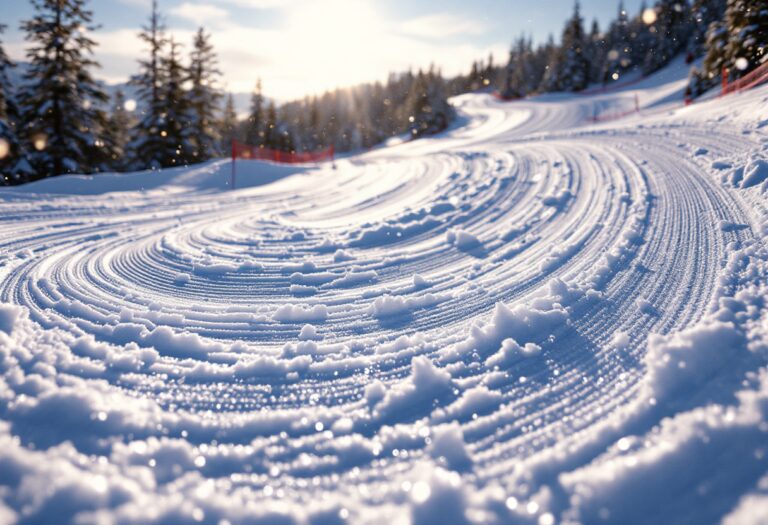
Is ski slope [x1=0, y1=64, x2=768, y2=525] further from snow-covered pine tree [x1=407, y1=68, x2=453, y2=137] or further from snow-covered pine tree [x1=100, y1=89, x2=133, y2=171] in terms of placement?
snow-covered pine tree [x1=407, y1=68, x2=453, y2=137]

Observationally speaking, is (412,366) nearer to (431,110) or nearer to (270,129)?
(431,110)

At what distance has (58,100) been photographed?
17859 mm

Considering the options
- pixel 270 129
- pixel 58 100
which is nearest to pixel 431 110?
pixel 270 129

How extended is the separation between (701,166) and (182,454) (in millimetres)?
6677

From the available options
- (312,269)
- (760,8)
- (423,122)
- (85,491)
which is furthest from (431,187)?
(423,122)

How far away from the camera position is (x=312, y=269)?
4.23m

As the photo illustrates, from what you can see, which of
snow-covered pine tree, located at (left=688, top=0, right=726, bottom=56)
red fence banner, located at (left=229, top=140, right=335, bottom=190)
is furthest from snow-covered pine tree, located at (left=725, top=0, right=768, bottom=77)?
snow-covered pine tree, located at (left=688, top=0, right=726, bottom=56)

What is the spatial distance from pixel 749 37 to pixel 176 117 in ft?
88.6

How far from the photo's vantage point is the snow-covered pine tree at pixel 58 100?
692 inches

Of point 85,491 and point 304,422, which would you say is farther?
point 304,422

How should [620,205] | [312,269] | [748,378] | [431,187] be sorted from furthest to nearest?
1. [431,187]
2. [620,205]
3. [312,269]
4. [748,378]

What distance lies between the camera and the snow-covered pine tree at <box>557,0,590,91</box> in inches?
1902

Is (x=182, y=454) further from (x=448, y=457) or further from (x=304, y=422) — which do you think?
(x=448, y=457)

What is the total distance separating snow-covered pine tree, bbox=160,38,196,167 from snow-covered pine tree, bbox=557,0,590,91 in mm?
43890
